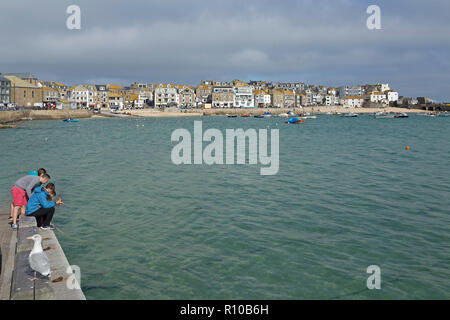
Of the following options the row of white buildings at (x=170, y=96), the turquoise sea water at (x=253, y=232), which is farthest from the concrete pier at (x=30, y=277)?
the row of white buildings at (x=170, y=96)

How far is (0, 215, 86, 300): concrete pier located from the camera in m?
6.27

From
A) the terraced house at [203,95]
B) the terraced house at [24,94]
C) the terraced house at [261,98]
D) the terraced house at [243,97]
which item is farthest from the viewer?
the terraced house at [261,98]

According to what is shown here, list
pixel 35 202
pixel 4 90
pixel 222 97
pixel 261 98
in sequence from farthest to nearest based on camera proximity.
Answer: pixel 261 98 < pixel 222 97 < pixel 4 90 < pixel 35 202

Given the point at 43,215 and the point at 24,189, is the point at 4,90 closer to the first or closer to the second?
the point at 24,189

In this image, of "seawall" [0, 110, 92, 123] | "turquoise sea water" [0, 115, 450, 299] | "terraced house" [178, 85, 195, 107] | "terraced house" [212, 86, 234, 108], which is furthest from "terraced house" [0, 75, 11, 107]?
"turquoise sea water" [0, 115, 450, 299]

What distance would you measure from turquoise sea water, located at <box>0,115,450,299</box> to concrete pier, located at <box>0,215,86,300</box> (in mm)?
1021

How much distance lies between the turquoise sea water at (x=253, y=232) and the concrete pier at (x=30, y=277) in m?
1.02

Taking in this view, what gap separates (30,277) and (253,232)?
6.84 meters

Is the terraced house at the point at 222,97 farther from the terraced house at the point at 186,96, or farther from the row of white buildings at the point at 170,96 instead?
the terraced house at the point at 186,96

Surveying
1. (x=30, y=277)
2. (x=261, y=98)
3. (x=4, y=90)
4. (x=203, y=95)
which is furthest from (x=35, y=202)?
(x=261, y=98)

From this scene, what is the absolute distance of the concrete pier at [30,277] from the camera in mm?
6266

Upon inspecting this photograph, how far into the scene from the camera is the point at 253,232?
1200cm

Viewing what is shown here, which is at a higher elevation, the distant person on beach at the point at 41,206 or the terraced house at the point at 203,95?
the terraced house at the point at 203,95

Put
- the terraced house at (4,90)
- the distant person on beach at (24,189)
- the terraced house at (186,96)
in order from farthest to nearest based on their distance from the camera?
the terraced house at (186,96), the terraced house at (4,90), the distant person on beach at (24,189)
